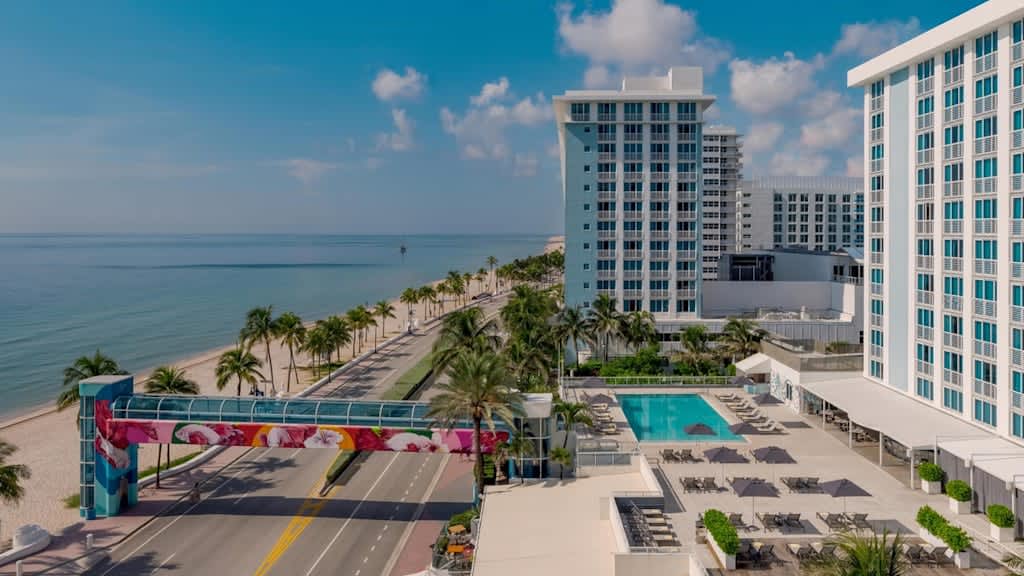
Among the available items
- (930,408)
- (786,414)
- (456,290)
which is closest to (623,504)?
(930,408)

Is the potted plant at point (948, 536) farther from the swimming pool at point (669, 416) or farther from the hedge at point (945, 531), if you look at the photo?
the swimming pool at point (669, 416)

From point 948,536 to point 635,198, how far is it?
55763 mm

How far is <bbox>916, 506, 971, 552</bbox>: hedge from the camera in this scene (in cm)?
2638

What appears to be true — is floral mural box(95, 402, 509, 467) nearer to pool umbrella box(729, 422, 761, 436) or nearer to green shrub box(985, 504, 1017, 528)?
pool umbrella box(729, 422, 761, 436)

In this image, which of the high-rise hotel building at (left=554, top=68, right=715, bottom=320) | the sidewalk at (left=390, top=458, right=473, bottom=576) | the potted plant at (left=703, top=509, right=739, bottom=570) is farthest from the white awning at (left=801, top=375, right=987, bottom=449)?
the high-rise hotel building at (left=554, top=68, right=715, bottom=320)

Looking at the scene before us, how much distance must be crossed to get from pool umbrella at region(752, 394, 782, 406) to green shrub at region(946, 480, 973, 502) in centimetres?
2071

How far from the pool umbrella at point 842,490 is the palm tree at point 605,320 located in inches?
1402

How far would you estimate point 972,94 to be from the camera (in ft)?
131

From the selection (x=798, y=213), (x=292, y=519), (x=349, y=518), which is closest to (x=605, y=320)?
(x=349, y=518)

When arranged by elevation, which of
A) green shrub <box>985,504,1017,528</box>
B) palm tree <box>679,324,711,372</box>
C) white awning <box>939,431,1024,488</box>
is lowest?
green shrub <box>985,504,1017,528</box>

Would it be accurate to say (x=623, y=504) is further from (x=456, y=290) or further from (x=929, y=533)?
(x=456, y=290)

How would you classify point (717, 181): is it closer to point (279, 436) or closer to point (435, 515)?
point (435, 515)

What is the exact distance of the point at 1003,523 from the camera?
2995 cm

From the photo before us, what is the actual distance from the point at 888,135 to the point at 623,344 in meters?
33.5
